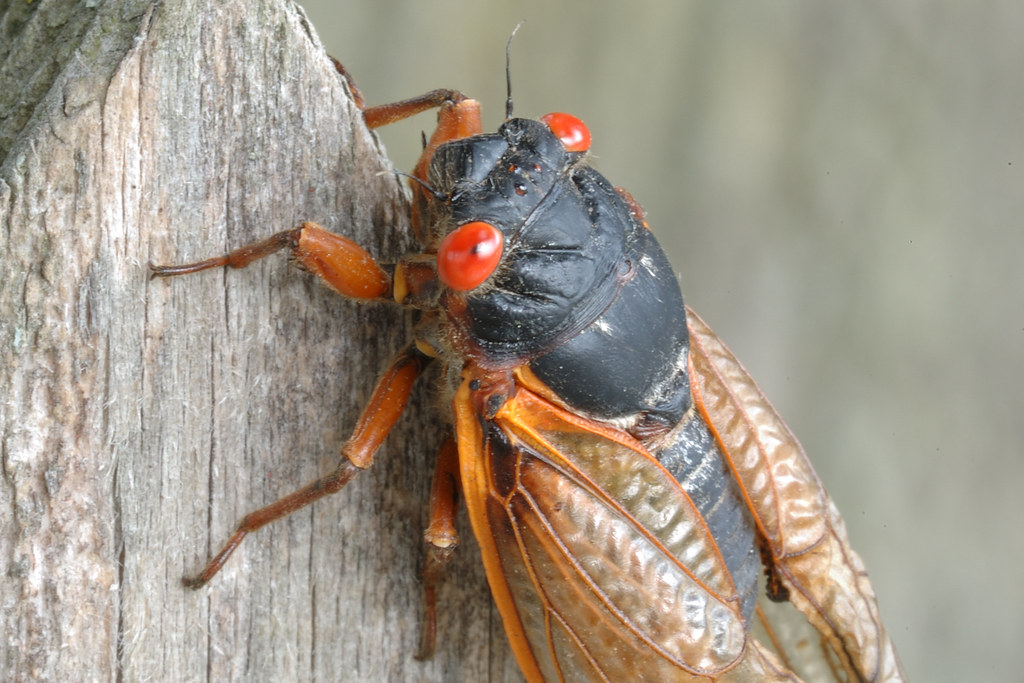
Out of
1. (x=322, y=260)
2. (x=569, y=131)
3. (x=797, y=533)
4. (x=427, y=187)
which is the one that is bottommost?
(x=797, y=533)

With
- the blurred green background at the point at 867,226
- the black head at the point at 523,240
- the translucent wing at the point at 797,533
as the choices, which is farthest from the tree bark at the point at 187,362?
the blurred green background at the point at 867,226

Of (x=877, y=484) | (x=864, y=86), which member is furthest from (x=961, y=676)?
(x=864, y=86)

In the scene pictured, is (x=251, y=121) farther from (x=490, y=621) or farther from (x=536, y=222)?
(x=490, y=621)

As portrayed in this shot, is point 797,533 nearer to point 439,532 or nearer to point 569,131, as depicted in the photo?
point 439,532

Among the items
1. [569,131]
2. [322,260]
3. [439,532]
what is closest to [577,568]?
[439,532]

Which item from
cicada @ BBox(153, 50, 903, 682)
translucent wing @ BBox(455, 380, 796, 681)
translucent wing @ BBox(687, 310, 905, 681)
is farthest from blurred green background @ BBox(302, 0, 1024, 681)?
translucent wing @ BBox(455, 380, 796, 681)

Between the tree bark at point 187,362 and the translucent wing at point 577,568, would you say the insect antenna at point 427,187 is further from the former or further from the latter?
the translucent wing at point 577,568
